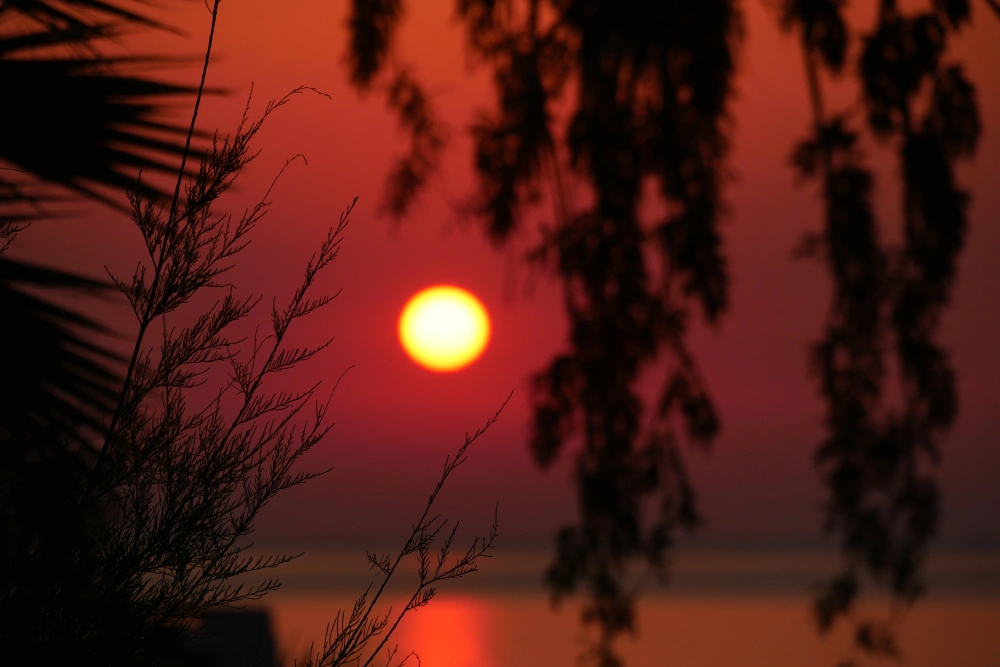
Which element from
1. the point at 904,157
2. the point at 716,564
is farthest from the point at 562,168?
the point at 716,564

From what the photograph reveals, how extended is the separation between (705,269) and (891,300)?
55cm

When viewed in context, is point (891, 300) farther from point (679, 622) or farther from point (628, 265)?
point (679, 622)

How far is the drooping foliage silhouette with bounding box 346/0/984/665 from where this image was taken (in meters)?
3.18

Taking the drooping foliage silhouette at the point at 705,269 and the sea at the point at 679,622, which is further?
the sea at the point at 679,622

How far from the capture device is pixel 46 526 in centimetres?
181

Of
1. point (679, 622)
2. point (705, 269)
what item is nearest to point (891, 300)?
point (705, 269)

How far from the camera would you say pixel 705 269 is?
3275mm

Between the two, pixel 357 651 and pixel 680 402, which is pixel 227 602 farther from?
pixel 680 402

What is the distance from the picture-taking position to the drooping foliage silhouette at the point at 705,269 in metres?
3.18

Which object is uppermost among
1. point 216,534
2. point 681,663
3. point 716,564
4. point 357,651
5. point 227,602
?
point 216,534

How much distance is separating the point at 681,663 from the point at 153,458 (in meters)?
8.58

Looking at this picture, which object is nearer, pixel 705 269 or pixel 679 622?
pixel 705 269

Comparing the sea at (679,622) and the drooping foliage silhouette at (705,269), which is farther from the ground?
the drooping foliage silhouette at (705,269)

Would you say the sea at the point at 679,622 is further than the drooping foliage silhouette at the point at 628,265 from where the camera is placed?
Yes
